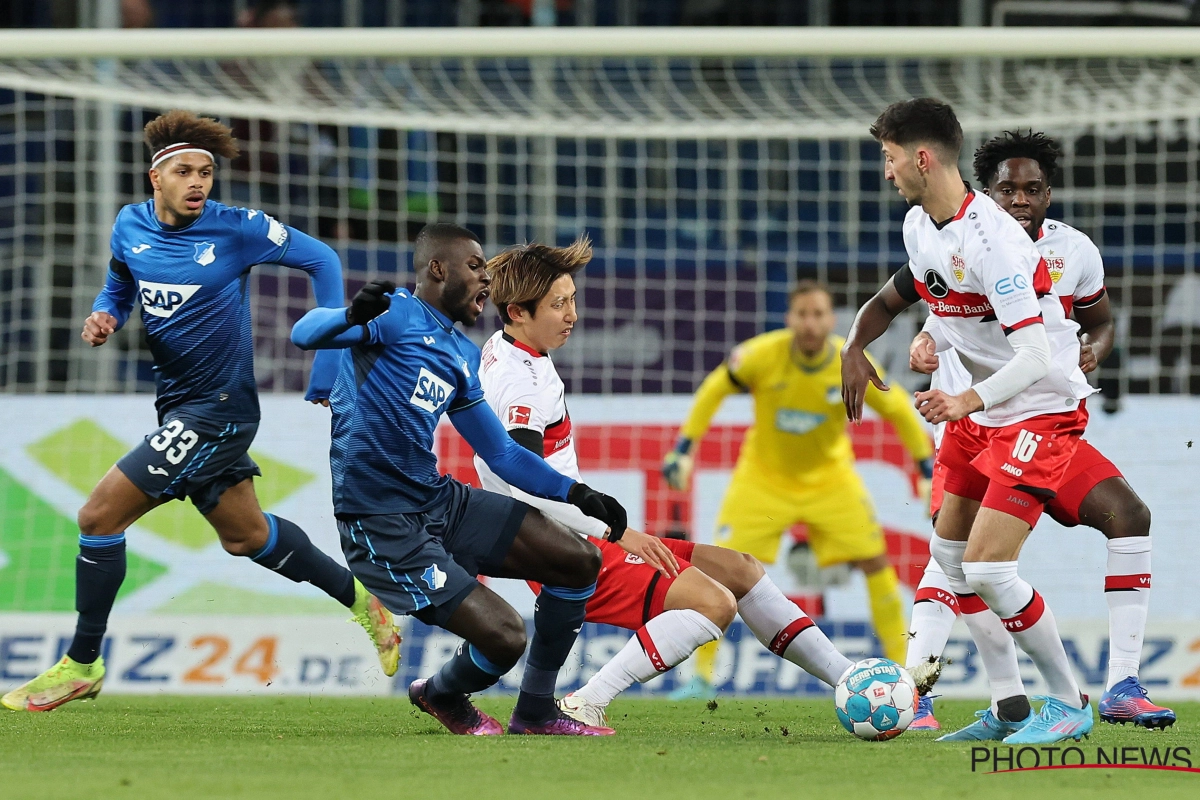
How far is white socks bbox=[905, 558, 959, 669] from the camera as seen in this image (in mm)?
5465

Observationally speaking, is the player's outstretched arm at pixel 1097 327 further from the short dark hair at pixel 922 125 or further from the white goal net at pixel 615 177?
the white goal net at pixel 615 177

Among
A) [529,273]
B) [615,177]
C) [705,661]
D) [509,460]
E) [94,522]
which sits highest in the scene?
[615,177]

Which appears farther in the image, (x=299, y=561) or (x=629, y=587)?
(x=299, y=561)

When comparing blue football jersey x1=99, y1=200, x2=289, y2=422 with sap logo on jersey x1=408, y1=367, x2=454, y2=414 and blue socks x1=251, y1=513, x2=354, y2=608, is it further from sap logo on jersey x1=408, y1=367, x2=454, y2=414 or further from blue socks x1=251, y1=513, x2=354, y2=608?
sap logo on jersey x1=408, y1=367, x2=454, y2=414

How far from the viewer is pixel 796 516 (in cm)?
838

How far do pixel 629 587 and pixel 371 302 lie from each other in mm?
1503

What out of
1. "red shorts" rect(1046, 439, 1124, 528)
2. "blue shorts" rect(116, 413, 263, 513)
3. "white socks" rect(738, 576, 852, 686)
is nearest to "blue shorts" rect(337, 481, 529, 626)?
"white socks" rect(738, 576, 852, 686)

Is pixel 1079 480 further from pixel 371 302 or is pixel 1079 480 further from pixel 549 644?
pixel 371 302

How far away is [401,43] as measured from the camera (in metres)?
7.68

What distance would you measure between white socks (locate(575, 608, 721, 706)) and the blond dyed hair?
3.84 ft

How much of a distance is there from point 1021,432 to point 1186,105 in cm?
438

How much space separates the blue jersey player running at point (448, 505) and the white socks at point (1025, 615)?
1141mm

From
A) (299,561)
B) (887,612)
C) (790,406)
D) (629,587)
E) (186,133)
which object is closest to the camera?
(629,587)

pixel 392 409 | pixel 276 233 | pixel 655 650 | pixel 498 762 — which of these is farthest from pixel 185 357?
pixel 498 762
